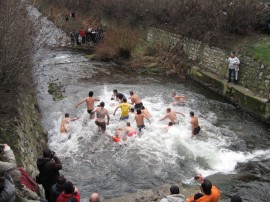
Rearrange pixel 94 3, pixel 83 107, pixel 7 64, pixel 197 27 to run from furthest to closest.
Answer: pixel 94 3
pixel 197 27
pixel 83 107
pixel 7 64

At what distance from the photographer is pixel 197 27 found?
22.6 metres

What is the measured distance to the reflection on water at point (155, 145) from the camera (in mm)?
11062

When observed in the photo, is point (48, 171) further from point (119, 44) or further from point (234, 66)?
point (119, 44)

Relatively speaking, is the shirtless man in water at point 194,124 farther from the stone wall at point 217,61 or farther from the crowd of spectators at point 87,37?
the crowd of spectators at point 87,37

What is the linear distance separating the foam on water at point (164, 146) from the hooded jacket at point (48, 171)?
4.60m

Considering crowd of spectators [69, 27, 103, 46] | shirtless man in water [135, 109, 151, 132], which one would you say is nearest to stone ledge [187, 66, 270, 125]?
shirtless man in water [135, 109, 151, 132]

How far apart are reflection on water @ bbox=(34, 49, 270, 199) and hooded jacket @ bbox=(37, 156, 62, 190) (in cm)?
279

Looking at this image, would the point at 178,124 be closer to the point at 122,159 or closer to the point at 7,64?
the point at 122,159

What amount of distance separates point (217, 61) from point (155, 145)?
9.24m

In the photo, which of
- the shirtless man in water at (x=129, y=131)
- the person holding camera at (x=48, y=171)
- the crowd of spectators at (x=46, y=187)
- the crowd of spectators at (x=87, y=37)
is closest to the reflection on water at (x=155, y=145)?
the shirtless man in water at (x=129, y=131)

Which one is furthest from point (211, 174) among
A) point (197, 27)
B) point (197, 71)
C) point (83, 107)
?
point (197, 27)

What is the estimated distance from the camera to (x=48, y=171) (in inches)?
286

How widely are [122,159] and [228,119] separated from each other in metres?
6.01

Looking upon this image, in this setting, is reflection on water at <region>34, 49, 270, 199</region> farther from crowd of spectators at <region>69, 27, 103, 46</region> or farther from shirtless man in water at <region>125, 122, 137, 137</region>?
crowd of spectators at <region>69, 27, 103, 46</region>
